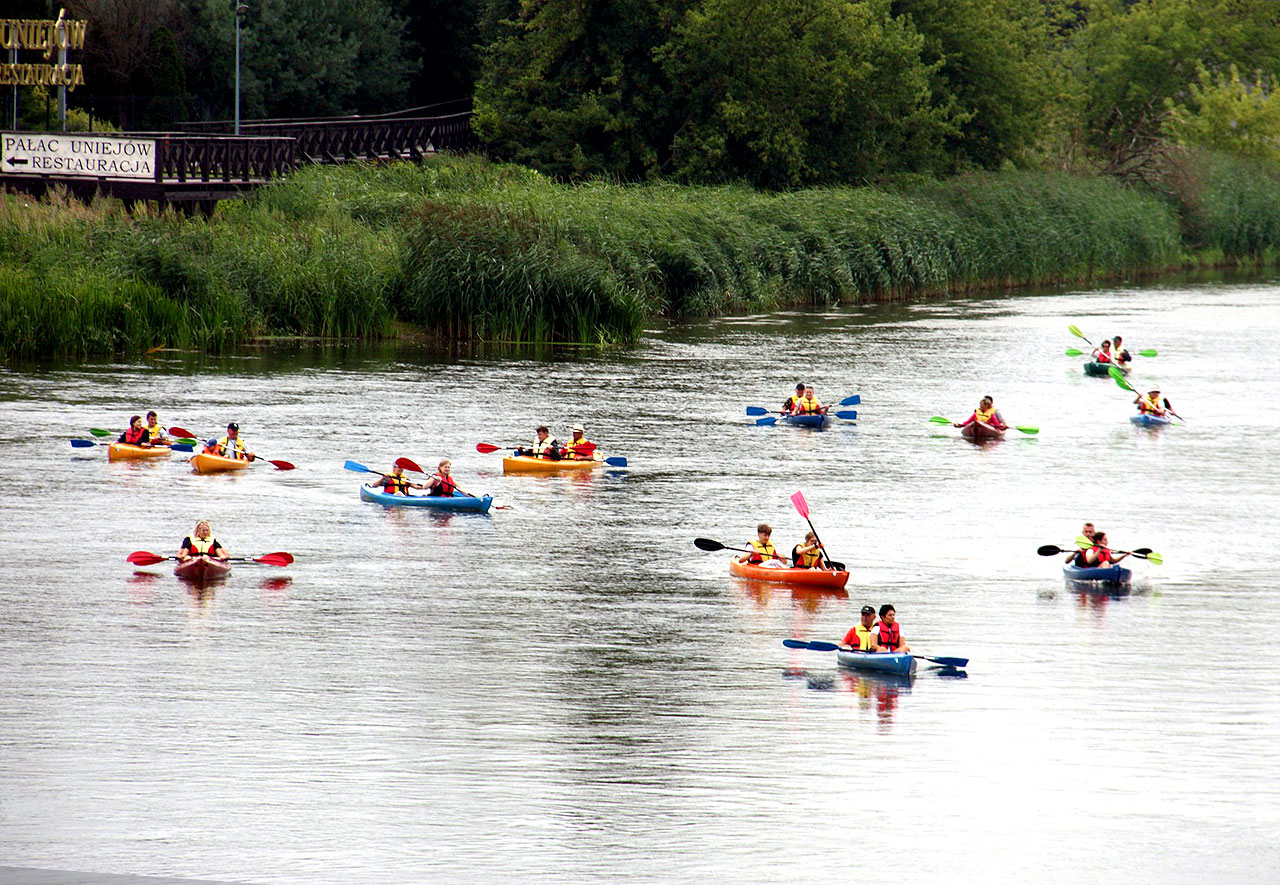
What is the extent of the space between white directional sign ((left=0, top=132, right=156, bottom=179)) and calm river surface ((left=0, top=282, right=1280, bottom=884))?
948cm

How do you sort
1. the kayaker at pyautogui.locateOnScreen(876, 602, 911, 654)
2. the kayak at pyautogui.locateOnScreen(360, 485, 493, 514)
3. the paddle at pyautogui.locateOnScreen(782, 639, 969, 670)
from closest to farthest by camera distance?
the paddle at pyautogui.locateOnScreen(782, 639, 969, 670)
the kayaker at pyautogui.locateOnScreen(876, 602, 911, 654)
the kayak at pyautogui.locateOnScreen(360, 485, 493, 514)

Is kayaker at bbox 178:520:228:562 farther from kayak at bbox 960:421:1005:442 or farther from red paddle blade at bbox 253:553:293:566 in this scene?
kayak at bbox 960:421:1005:442

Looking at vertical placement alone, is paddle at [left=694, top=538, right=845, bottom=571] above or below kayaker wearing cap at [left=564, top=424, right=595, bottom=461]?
below

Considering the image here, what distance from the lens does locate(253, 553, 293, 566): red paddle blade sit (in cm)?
1966

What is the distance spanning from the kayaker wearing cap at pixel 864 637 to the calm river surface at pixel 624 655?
1.24ft

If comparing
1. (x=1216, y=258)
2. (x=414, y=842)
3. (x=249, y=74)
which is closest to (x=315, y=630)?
(x=414, y=842)

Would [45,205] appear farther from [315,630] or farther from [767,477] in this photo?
[315,630]

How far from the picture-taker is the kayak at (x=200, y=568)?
1930 centimetres

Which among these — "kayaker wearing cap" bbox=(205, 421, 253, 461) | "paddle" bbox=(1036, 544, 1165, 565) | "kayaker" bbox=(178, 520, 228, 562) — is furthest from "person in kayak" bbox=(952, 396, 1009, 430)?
"kayaker" bbox=(178, 520, 228, 562)

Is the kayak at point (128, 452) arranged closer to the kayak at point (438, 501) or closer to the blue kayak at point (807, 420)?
the kayak at point (438, 501)

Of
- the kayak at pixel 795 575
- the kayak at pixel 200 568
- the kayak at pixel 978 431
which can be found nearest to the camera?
the kayak at pixel 200 568

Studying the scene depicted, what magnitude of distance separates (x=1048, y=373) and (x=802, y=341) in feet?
20.5

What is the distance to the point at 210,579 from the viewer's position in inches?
770

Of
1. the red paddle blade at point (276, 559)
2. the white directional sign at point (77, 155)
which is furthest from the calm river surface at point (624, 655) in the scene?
the white directional sign at point (77, 155)
